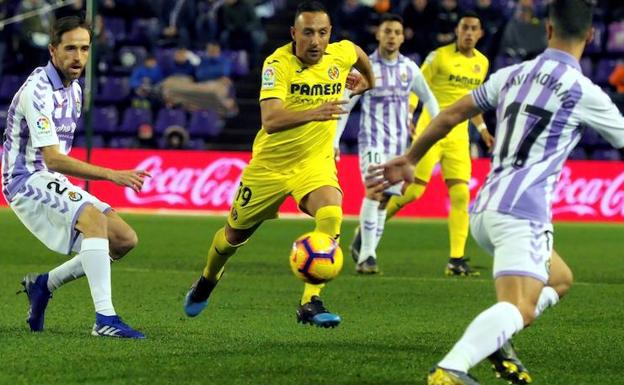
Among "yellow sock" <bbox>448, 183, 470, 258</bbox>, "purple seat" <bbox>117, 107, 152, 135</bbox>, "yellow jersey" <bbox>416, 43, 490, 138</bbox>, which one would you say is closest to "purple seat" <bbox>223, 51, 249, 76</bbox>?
"purple seat" <bbox>117, 107, 152, 135</bbox>

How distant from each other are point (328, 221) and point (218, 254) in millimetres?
1045

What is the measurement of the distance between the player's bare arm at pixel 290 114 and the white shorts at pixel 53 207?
4.06 feet

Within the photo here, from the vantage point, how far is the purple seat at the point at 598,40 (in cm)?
2502

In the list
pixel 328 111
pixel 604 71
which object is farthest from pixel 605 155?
pixel 328 111

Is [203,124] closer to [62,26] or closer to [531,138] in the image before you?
[62,26]

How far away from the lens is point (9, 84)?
84.3 feet

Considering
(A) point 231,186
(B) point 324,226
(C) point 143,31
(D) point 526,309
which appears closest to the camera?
(D) point 526,309

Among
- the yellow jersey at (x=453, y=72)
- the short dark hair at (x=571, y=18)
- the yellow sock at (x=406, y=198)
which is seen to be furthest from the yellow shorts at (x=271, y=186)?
the yellow jersey at (x=453, y=72)

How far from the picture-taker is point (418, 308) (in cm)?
1048

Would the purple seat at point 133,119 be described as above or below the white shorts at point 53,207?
below

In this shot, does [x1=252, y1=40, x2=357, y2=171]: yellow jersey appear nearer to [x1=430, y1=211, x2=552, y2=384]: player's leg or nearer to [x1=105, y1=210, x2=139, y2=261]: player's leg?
[x1=105, y1=210, x2=139, y2=261]: player's leg

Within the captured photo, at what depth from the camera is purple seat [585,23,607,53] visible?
25016mm

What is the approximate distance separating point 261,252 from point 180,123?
880cm

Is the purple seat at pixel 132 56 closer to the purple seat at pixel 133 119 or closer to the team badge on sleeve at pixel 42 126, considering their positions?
the purple seat at pixel 133 119
